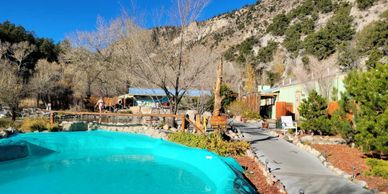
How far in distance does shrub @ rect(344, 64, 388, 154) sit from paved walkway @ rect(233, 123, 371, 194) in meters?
1.26

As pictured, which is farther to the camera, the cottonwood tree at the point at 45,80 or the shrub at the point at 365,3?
the shrub at the point at 365,3

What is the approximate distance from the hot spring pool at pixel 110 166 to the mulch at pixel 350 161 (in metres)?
2.59

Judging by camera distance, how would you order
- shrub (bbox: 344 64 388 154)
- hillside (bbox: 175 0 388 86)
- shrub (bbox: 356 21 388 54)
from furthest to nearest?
hillside (bbox: 175 0 388 86) → shrub (bbox: 356 21 388 54) → shrub (bbox: 344 64 388 154)

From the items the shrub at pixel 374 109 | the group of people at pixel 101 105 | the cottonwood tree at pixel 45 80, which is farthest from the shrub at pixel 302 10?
the shrub at pixel 374 109

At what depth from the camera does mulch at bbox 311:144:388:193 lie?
284 inches

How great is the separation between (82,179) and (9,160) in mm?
4243

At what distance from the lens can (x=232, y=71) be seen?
3919 centimetres

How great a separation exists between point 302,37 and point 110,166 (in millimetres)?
46293

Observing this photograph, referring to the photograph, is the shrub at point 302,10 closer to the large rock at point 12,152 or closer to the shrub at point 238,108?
the shrub at point 238,108

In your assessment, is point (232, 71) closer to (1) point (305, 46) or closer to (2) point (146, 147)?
(1) point (305, 46)

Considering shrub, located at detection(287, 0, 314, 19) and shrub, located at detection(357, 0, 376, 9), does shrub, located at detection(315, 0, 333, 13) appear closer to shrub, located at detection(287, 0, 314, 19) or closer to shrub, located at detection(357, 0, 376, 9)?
shrub, located at detection(287, 0, 314, 19)

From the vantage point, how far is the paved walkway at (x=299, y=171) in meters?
6.80

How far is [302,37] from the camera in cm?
5222

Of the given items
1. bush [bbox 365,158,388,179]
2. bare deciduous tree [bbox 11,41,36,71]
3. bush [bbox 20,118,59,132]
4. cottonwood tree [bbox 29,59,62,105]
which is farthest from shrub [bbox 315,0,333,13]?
bush [bbox 365,158,388,179]
